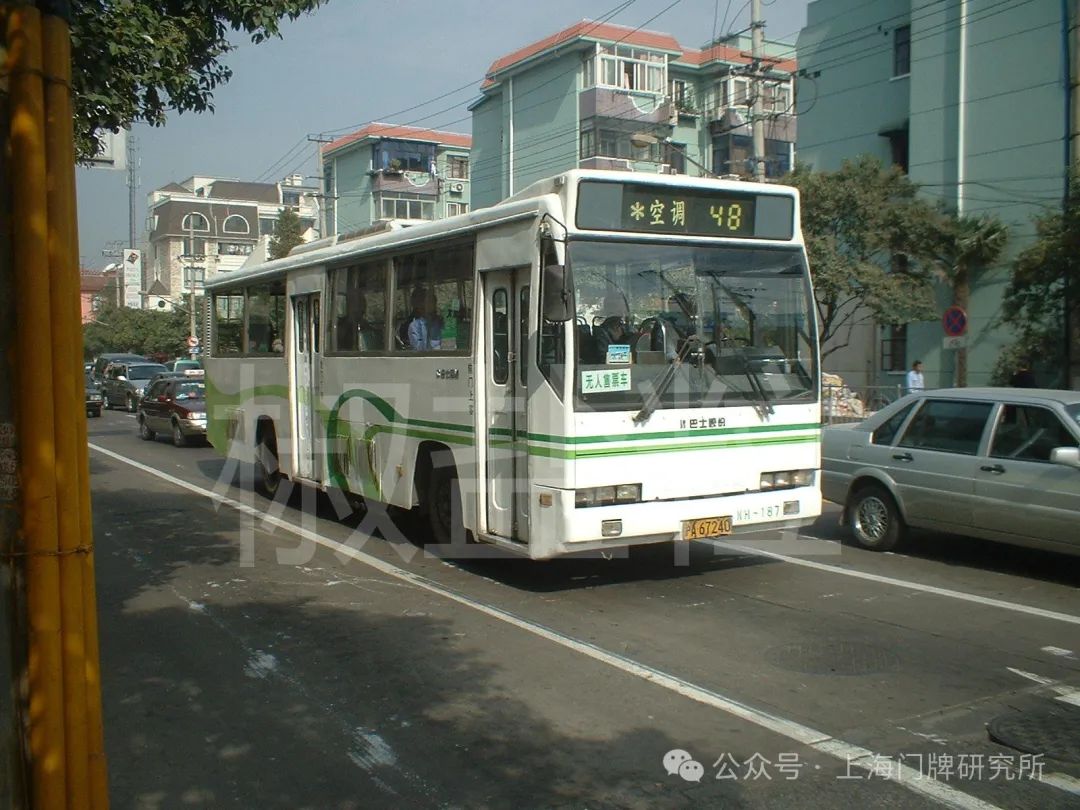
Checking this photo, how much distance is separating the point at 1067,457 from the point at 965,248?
19827 mm

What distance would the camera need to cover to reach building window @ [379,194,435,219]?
64.6 meters

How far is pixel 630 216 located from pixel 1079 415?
14.1 ft

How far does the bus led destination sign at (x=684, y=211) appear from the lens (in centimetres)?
808

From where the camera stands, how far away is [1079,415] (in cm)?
905

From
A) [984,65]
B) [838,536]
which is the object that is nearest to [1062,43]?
[984,65]

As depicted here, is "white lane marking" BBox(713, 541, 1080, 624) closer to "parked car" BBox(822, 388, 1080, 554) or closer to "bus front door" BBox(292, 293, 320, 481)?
"parked car" BBox(822, 388, 1080, 554)

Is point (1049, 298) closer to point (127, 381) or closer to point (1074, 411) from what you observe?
point (1074, 411)

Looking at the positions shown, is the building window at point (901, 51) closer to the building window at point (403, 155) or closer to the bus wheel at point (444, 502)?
the bus wheel at point (444, 502)

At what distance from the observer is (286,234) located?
199 feet

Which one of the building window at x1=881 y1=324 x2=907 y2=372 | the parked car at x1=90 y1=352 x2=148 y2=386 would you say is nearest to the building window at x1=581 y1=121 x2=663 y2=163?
the building window at x1=881 y1=324 x2=907 y2=372

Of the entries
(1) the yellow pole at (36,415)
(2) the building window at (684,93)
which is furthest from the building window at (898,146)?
(1) the yellow pole at (36,415)

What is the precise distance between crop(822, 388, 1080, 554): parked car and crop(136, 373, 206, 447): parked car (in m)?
15.9

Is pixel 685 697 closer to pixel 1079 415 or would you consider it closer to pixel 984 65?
pixel 1079 415

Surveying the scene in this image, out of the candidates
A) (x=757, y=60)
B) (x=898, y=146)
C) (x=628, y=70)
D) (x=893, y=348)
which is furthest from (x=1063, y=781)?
(x=628, y=70)
